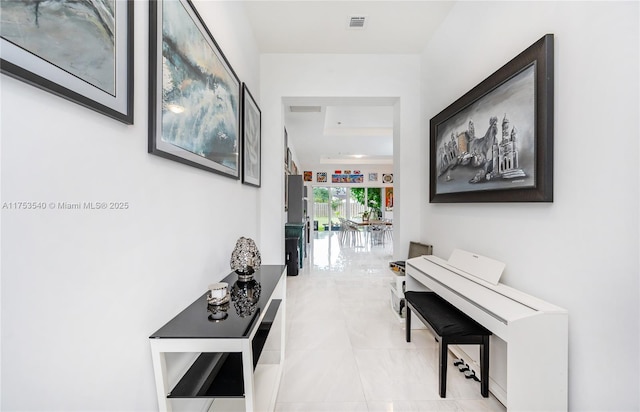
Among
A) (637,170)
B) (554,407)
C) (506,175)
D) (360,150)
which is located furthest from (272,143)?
(360,150)

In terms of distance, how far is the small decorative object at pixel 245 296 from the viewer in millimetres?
1241

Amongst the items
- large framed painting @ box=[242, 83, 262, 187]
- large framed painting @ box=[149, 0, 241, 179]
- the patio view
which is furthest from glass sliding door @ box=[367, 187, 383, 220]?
large framed painting @ box=[149, 0, 241, 179]

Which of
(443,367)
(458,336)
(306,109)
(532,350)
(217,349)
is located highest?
(306,109)

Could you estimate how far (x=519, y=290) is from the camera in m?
1.59

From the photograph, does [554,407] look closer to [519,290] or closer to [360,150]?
[519,290]

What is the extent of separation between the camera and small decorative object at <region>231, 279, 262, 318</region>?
124 centimetres

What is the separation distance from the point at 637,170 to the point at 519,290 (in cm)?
88

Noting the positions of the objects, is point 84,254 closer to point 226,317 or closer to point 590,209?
point 226,317

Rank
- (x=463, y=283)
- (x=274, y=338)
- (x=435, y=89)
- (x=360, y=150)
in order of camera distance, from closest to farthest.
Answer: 1. (x=463, y=283)
2. (x=274, y=338)
3. (x=435, y=89)
4. (x=360, y=150)

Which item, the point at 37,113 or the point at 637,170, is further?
the point at 637,170

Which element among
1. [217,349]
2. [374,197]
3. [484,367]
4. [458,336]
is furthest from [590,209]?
[374,197]

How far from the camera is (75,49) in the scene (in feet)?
2.25

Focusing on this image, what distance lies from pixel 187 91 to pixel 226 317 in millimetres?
1103

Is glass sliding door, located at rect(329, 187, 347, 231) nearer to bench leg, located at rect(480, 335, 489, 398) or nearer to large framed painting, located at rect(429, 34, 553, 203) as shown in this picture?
large framed painting, located at rect(429, 34, 553, 203)
